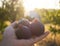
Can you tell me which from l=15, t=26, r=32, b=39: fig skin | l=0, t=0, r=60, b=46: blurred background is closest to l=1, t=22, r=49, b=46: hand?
l=15, t=26, r=32, b=39: fig skin

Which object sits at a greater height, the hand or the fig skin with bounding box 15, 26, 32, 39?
the fig skin with bounding box 15, 26, 32, 39

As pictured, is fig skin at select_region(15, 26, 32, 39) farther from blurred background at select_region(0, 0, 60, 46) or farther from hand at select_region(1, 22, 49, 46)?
blurred background at select_region(0, 0, 60, 46)

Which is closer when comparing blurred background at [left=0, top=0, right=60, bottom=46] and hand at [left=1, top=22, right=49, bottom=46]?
hand at [left=1, top=22, right=49, bottom=46]

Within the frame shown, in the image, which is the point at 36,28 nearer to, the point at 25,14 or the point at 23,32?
the point at 23,32

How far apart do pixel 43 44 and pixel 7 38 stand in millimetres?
3421

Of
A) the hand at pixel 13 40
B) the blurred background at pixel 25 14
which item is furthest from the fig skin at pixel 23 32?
the blurred background at pixel 25 14

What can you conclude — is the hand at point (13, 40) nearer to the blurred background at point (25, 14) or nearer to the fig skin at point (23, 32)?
the fig skin at point (23, 32)

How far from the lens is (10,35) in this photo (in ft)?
3.59

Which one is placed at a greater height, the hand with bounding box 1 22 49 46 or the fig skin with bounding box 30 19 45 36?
the fig skin with bounding box 30 19 45 36

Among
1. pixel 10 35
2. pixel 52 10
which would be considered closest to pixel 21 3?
pixel 52 10

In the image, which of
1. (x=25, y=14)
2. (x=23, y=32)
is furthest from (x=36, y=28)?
(x=25, y=14)

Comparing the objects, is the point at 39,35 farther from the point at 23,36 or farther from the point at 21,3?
the point at 21,3

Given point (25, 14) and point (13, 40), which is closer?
point (13, 40)

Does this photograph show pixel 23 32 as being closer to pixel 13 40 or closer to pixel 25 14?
pixel 13 40
